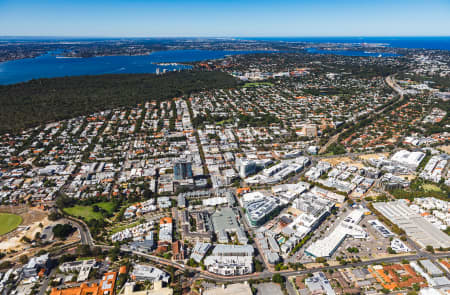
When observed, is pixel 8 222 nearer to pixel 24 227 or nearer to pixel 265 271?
pixel 24 227

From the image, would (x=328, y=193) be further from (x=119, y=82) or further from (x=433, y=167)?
(x=119, y=82)

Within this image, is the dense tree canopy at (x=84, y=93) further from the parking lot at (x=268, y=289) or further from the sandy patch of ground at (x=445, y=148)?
the sandy patch of ground at (x=445, y=148)

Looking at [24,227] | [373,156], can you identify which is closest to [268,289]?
[24,227]

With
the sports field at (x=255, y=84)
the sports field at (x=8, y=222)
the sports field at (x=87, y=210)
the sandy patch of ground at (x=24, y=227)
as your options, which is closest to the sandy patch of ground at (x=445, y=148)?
the sports field at (x=87, y=210)

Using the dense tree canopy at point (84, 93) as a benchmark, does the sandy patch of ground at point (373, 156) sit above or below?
below

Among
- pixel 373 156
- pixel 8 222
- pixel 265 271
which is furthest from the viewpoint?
pixel 373 156

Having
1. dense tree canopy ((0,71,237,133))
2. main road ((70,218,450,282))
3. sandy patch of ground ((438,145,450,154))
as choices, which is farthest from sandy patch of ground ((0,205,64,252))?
sandy patch of ground ((438,145,450,154))

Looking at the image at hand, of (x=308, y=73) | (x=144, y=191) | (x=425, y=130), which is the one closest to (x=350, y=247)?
(x=144, y=191)

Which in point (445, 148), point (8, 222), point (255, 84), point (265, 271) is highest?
point (255, 84)
